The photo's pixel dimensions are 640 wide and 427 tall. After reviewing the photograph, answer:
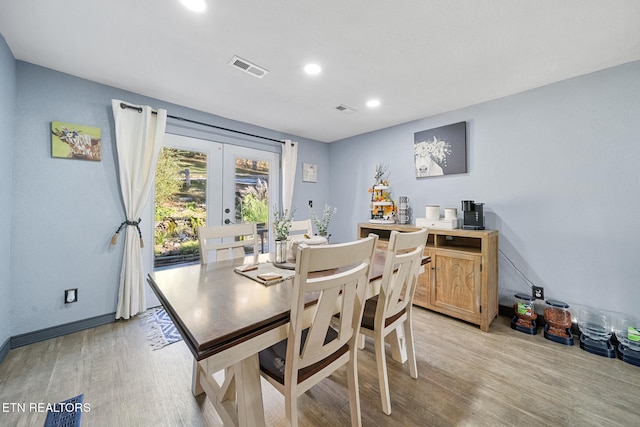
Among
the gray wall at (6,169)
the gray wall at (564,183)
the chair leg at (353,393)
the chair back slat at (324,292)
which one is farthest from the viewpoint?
the gray wall at (564,183)

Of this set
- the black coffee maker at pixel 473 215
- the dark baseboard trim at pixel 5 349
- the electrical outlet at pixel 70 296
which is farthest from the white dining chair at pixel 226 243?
the black coffee maker at pixel 473 215

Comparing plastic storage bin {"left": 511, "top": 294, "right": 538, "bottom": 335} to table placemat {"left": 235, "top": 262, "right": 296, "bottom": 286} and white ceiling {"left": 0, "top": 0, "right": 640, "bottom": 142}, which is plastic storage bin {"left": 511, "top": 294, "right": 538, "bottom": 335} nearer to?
white ceiling {"left": 0, "top": 0, "right": 640, "bottom": 142}

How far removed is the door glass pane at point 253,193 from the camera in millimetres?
3416

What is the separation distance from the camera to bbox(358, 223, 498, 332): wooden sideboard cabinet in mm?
2320

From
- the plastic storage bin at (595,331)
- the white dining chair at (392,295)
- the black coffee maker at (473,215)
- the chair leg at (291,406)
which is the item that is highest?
the black coffee maker at (473,215)

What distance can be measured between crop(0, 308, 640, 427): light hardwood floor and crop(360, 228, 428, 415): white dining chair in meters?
0.20

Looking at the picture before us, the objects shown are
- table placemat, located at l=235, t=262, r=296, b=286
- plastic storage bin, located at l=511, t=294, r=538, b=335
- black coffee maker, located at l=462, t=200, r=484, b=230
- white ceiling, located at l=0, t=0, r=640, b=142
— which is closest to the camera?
table placemat, located at l=235, t=262, r=296, b=286

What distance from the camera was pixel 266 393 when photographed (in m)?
1.53

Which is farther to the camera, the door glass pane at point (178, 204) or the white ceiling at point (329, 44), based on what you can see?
the door glass pane at point (178, 204)

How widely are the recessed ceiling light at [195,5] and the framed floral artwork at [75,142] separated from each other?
5.51ft

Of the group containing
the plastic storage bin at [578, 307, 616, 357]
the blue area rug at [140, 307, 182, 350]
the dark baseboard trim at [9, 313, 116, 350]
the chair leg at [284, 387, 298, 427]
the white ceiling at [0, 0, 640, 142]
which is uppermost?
the white ceiling at [0, 0, 640, 142]

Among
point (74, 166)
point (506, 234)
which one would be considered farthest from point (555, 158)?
point (74, 166)

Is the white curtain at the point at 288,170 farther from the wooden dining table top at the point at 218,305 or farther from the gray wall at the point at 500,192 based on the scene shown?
the wooden dining table top at the point at 218,305

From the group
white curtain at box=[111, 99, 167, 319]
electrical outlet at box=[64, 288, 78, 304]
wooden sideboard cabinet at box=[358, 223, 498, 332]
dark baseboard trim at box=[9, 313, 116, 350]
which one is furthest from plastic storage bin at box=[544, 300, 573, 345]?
electrical outlet at box=[64, 288, 78, 304]
